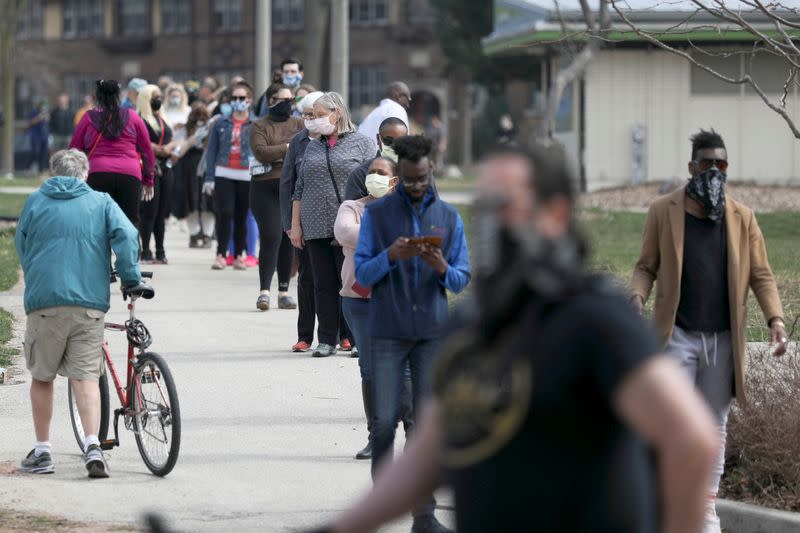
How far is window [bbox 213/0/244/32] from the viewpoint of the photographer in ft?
217

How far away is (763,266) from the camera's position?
260 inches

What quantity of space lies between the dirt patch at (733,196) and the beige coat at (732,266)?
18.9 m

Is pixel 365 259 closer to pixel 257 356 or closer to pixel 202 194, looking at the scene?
pixel 257 356

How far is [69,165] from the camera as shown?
8.02m

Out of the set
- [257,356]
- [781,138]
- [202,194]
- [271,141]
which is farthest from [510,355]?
[781,138]

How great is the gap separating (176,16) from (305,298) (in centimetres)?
5789

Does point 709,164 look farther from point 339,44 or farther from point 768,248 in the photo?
point 768,248

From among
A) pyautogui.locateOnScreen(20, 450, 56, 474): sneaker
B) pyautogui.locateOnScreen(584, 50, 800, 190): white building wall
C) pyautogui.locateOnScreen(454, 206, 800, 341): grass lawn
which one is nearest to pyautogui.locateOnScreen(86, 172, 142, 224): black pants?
pyautogui.locateOnScreen(454, 206, 800, 341): grass lawn

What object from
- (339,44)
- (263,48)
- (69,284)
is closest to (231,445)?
(69,284)

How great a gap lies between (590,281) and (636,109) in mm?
30162

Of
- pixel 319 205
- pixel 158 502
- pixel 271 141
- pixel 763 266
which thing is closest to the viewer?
pixel 763 266

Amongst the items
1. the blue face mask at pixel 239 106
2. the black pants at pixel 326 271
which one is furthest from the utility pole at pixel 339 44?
the black pants at pixel 326 271

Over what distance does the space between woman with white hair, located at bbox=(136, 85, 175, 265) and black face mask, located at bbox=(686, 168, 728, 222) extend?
10.5m

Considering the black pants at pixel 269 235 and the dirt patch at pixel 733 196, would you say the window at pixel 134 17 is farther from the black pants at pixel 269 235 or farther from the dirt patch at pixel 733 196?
the black pants at pixel 269 235
